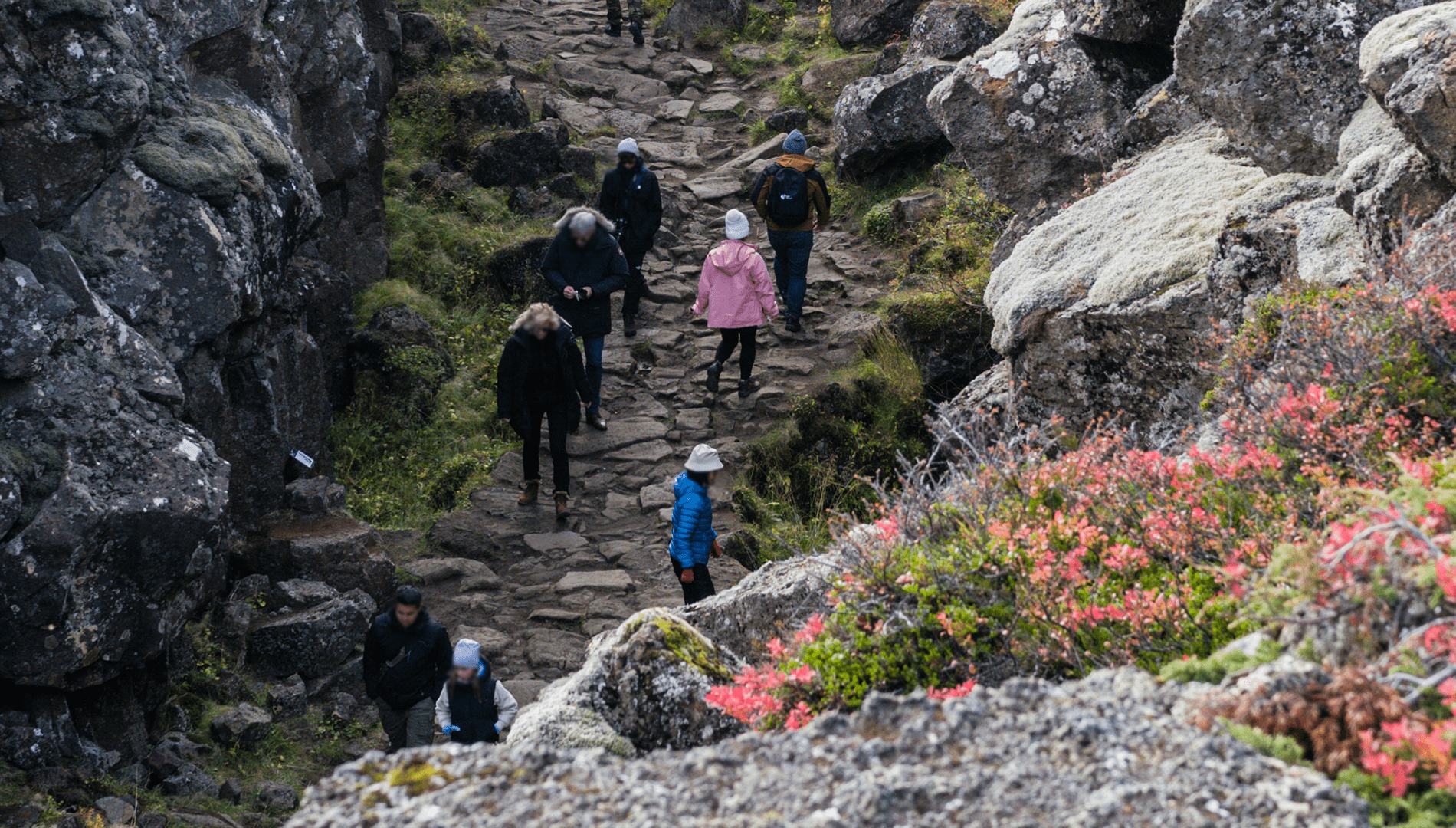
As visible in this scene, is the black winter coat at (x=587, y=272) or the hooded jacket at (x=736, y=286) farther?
the hooded jacket at (x=736, y=286)

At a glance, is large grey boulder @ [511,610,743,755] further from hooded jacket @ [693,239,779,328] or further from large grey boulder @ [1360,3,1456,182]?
hooded jacket @ [693,239,779,328]

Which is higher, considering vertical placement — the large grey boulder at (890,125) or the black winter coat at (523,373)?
the large grey boulder at (890,125)

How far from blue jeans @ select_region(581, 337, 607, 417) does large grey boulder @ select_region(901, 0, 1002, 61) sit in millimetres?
8393

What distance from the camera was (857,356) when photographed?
1232 cm

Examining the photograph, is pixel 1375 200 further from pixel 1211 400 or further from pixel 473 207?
pixel 473 207

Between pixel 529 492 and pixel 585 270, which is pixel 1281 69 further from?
pixel 529 492

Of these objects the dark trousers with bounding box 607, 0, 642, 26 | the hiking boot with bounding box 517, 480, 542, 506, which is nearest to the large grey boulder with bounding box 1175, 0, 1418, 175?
the hiking boot with bounding box 517, 480, 542, 506

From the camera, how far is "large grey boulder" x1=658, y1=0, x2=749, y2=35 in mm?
21312

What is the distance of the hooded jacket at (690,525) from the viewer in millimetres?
7828

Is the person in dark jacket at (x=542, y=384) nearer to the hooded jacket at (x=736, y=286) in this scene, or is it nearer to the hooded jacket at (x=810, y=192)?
the hooded jacket at (x=736, y=286)

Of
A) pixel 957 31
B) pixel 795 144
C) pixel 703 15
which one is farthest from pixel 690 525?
pixel 703 15

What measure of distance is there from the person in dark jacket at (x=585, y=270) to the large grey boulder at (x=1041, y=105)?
12.4 ft

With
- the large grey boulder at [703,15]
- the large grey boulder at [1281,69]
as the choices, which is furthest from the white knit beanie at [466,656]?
the large grey boulder at [703,15]

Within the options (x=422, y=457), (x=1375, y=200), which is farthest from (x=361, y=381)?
(x=1375, y=200)
